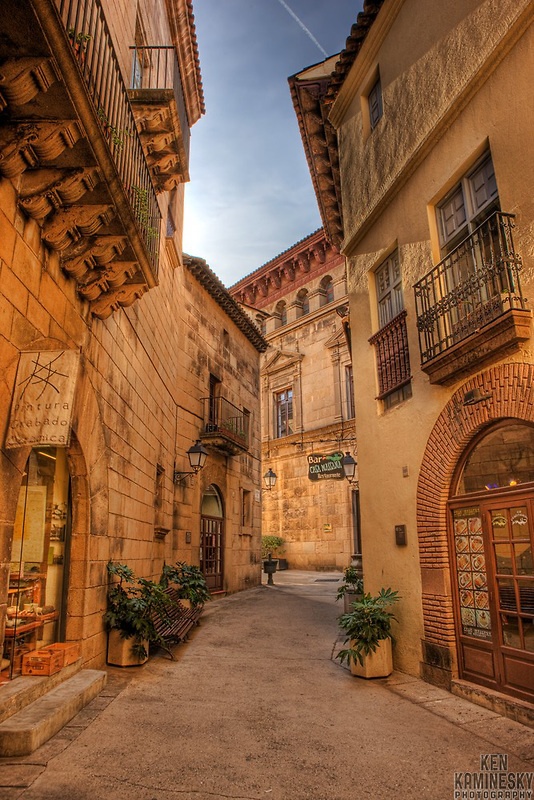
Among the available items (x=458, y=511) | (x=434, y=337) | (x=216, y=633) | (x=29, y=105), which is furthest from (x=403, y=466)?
(x=29, y=105)

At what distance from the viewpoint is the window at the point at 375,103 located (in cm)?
845

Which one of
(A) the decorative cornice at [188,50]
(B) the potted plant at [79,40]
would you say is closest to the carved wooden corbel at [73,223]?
(B) the potted plant at [79,40]

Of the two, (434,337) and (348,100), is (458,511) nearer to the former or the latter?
(434,337)

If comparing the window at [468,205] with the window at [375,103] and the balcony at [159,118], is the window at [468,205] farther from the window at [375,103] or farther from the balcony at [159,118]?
the balcony at [159,118]

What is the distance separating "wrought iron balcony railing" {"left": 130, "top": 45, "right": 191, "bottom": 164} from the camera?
7.69 meters

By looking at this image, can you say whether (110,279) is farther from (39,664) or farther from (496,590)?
(496,590)

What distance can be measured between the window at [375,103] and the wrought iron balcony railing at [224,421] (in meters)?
7.69

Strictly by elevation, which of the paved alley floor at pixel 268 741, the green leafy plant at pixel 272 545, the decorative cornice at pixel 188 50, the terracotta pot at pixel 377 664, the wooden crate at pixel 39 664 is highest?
the decorative cornice at pixel 188 50

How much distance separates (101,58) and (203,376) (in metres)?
9.71

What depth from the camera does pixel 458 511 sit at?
583 centimetres

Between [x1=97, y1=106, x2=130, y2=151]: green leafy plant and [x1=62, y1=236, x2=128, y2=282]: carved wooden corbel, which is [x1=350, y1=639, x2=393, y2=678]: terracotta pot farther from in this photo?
[x1=97, y1=106, x2=130, y2=151]: green leafy plant

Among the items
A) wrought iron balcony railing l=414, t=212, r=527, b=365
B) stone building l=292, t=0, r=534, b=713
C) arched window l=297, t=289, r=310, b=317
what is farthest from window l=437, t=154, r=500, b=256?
arched window l=297, t=289, r=310, b=317

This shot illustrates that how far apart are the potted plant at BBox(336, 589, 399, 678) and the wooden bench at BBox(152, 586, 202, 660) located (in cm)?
228

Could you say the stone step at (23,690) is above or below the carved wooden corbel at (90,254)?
below
